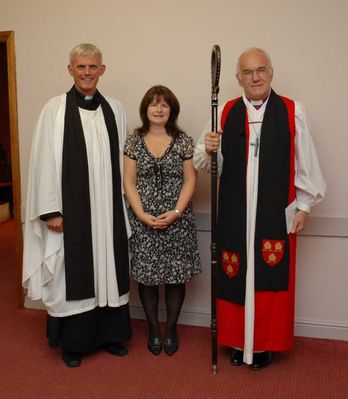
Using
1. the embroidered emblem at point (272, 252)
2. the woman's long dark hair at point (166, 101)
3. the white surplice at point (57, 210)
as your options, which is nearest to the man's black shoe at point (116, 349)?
the white surplice at point (57, 210)

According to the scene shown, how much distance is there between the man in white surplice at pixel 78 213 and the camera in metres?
2.58

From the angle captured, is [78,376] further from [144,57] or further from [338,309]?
[144,57]

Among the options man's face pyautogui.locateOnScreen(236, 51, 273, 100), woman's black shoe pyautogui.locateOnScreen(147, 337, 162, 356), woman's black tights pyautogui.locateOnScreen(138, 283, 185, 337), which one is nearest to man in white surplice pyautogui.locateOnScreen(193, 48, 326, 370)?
man's face pyautogui.locateOnScreen(236, 51, 273, 100)

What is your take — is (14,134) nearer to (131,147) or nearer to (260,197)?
(131,147)

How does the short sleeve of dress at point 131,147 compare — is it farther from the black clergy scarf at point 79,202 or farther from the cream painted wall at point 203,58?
the cream painted wall at point 203,58

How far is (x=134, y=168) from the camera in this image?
2754 millimetres

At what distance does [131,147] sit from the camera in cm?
274

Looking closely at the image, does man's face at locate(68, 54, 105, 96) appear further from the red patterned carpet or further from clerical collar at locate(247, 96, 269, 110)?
the red patterned carpet

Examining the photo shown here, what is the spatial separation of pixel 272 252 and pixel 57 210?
1.19 m

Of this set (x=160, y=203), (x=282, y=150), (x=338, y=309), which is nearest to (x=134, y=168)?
(x=160, y=203)

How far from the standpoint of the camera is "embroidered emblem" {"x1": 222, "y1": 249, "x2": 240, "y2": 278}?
2604mm

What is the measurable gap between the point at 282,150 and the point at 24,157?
6.44 feet

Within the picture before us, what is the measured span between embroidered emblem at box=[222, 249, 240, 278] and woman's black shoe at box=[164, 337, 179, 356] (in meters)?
0.60

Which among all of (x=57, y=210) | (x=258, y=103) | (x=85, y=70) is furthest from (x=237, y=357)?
(x=85, y=70)
